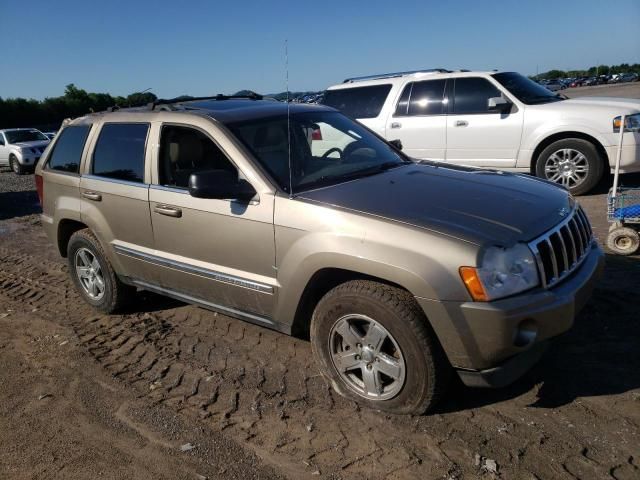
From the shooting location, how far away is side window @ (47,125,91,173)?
5000 millimetres

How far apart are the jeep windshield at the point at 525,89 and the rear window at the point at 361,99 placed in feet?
5.99

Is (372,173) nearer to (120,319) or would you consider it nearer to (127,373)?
(127,373)

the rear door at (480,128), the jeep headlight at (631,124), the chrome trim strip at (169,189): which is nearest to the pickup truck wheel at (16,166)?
the rear door at (480,128)

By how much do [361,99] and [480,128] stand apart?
2114mm

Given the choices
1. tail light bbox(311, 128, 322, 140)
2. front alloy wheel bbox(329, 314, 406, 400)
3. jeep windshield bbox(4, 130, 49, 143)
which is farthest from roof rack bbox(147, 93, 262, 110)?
jeep windshield bbox(4, 130, 49, 143)

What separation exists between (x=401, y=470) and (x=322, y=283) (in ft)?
3.75

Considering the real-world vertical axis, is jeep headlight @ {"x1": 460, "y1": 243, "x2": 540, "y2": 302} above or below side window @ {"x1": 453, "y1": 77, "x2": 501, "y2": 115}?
below

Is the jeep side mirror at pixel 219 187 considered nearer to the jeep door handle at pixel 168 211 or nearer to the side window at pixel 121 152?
the jeep door handle at pixel 168 211

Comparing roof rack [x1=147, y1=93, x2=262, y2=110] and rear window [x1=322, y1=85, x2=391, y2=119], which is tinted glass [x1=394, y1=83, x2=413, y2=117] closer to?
rear window [x1=322, y1=85, x2=391, y2=119]

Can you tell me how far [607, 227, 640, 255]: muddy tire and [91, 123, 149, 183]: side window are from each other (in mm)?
4467

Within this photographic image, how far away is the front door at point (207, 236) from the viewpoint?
353cm

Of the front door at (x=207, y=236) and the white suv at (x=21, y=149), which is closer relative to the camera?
the front door at (x=207, y=236)

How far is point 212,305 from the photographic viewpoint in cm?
405

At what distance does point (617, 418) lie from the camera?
2.97 meters
